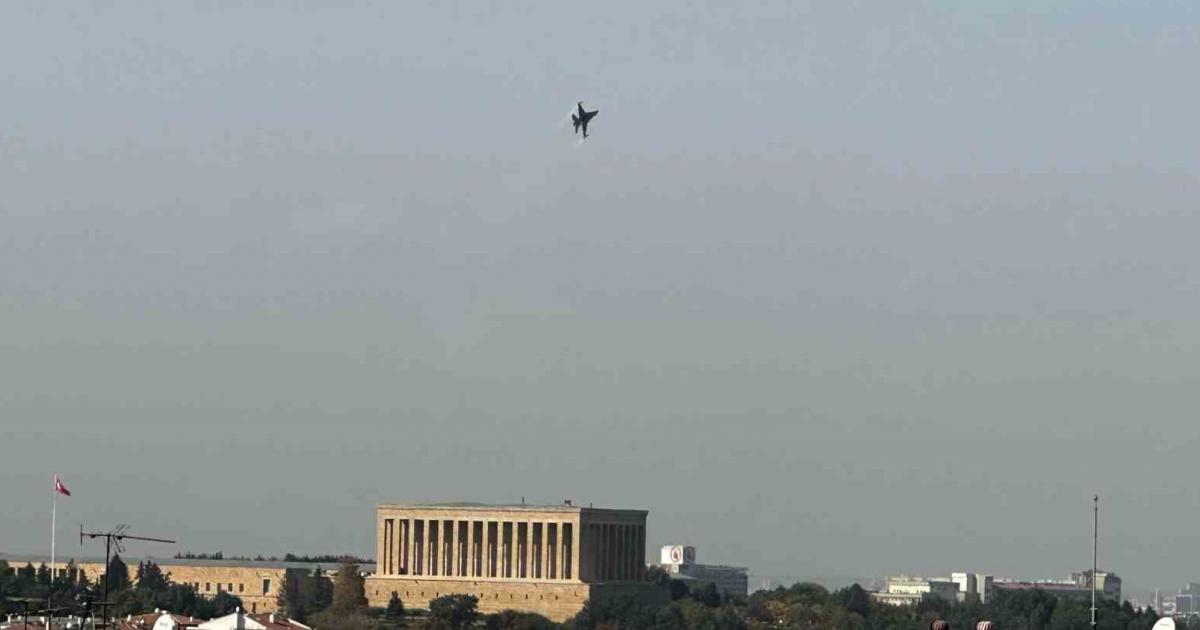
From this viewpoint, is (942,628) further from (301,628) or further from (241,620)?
(301,628)

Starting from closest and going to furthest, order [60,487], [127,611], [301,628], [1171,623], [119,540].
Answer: [1171,623] < [119,540] < [60,487] < [301,628] < [127,611]

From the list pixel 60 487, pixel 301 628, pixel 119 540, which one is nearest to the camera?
Result: pixel 119 540

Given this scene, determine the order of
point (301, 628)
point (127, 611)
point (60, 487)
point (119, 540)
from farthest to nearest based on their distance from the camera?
point (127, 611), point (301, 628), point (60, 487), point (119, 540)

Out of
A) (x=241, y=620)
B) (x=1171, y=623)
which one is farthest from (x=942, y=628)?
(x=241, y=620)

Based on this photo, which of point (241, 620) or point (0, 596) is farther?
point (0, 596)

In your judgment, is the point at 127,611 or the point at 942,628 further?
the point at 127,611

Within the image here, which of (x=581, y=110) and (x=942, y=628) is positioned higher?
(x=581, y=110)

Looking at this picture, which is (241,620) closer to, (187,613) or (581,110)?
(581,110)

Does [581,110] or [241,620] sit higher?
[581,110]

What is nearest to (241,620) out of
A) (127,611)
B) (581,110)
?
(581,110)
